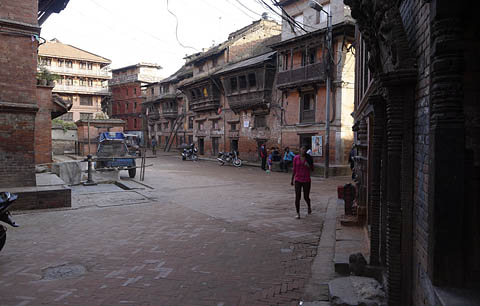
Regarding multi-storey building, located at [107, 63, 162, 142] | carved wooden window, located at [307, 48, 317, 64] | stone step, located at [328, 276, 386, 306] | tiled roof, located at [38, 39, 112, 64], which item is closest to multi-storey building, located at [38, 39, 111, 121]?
tiled roof, located at [38, 39, 112, 64]

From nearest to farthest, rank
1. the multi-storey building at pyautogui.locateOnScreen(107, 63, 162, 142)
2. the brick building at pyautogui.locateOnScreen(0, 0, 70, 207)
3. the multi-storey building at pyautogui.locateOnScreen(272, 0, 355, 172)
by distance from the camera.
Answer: the brick building at pyautogui.locateOnScreen(0, 0, 70, 207) < the multi-storey building at pyautogui.locateOnScreen(272, 0, 355, 172) < the multi-storey building at pyautogui.locateOnScreen(107, 63, 162, 142)

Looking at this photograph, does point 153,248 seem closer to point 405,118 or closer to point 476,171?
point 405,118

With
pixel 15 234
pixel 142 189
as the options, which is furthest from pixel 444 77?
pixel 142 189

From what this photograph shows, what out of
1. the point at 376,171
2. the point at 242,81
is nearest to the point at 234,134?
the point at 242,81

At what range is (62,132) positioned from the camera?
37.5m

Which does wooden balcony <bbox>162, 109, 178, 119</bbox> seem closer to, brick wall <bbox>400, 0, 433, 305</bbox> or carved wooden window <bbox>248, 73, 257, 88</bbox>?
carved wooden window <bbox>248, 73, 257, 88</bbox>

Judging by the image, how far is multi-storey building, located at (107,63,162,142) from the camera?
5822cm

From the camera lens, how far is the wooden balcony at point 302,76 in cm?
2125

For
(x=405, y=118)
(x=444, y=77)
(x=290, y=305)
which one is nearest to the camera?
(x=444, y=77)

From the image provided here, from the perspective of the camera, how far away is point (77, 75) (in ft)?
170

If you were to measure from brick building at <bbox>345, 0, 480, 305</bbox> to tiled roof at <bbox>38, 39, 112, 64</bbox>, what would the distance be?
56.0 m

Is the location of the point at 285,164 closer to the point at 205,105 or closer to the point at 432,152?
the point at 205,105

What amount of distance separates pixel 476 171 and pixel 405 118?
100 cm

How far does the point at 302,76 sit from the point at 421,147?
800 inches
